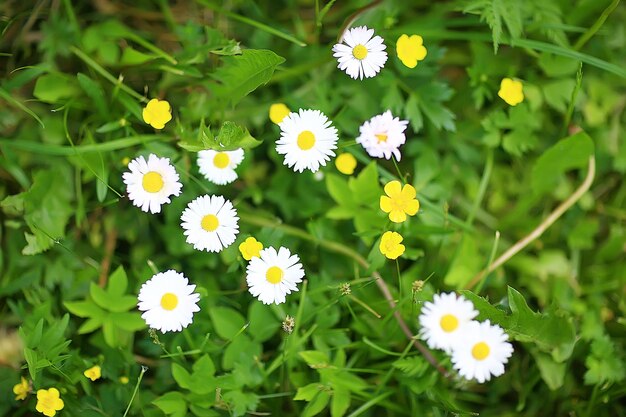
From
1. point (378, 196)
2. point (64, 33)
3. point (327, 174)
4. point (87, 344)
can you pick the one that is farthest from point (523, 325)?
point (64, 33)

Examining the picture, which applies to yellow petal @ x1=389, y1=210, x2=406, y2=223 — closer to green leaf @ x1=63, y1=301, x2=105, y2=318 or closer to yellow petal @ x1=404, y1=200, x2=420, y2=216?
yellow petal @ x1=404, y1=200, x2=420, y2=216

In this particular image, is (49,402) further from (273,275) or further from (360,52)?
(360,52)

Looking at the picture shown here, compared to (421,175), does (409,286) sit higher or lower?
lower

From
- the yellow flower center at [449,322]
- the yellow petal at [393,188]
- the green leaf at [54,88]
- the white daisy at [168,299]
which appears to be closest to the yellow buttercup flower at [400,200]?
the yellow petal at [393,188]

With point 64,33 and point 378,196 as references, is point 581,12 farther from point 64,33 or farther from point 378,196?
point 64,33

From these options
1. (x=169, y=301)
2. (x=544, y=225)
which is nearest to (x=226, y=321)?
(x=169, y=301)

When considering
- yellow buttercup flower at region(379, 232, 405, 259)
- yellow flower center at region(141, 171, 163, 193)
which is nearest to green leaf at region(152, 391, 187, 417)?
yellow flower center at region(141, 171, 163, 193)

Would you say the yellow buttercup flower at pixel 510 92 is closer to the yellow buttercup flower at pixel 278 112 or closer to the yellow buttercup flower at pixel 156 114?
the yellow buttercup flower at pixel 278 112
